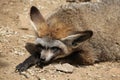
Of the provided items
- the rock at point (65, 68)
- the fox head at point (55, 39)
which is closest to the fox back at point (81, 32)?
the fox head at point (55, 39)

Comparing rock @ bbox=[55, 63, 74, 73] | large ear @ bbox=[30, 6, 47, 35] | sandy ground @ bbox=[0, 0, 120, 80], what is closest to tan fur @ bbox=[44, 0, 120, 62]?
large ear @ bbox=[30, 6, 47, 35]

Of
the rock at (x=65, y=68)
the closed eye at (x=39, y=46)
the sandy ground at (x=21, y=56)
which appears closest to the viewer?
the sandy ground at (x=21, y=56)

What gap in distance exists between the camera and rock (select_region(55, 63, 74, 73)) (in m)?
6.86

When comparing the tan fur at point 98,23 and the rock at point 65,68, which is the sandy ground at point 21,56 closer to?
the rock at point 65,68

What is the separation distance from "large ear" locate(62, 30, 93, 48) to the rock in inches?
16.2

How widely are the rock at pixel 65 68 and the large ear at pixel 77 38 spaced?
0.41 meters

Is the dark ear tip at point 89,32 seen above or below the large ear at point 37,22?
below

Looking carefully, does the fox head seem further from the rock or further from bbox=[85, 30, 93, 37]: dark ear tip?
the rock

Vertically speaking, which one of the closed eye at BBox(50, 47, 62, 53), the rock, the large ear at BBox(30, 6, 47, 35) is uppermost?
the large ear at BBox(30, 6, 47, 35)

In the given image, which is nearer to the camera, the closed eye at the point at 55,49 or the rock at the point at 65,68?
the rock at the point at 65,68

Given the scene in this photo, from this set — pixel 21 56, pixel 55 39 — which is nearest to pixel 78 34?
pixel 55 39

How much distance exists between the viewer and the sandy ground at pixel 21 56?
6707 mm

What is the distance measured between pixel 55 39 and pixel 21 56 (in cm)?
78

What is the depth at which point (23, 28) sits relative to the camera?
8195mm
